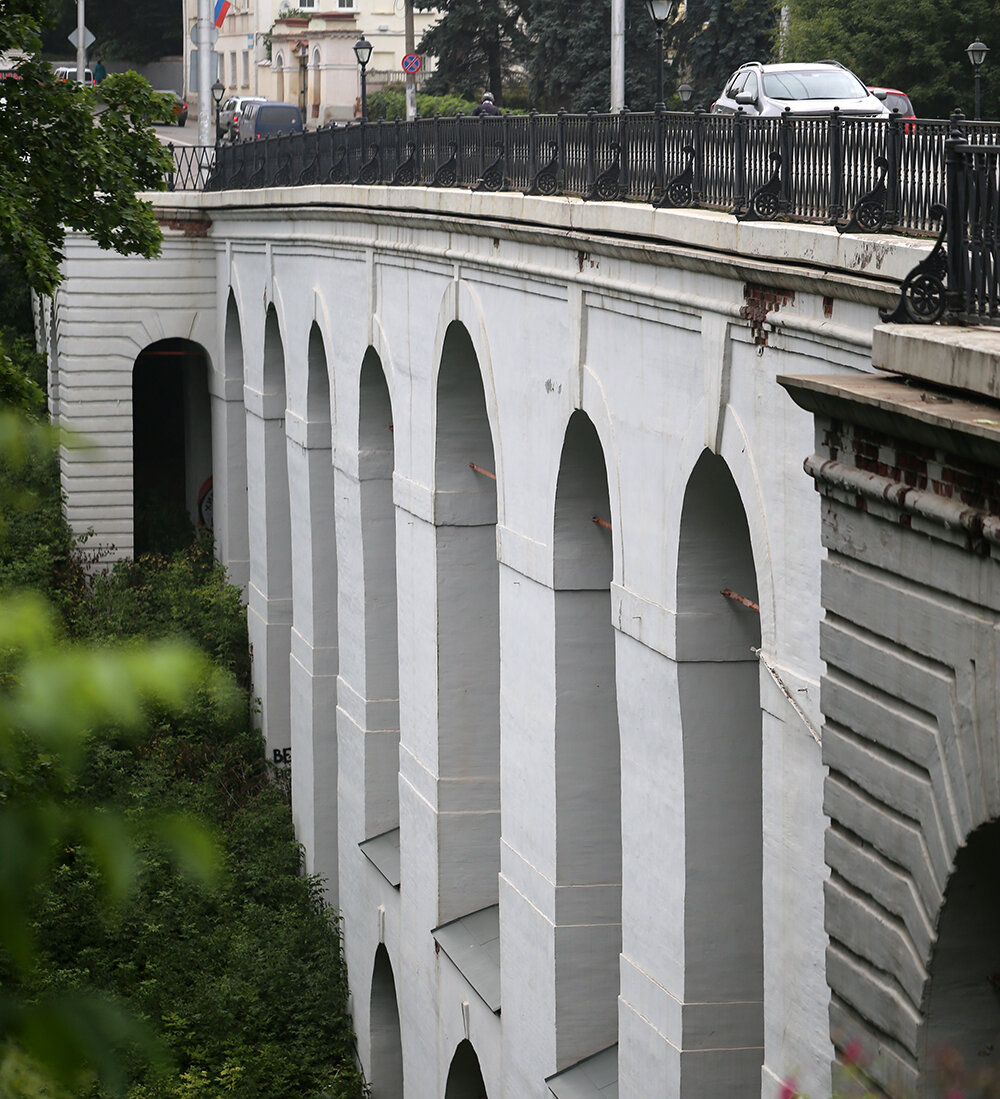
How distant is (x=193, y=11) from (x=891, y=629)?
71.6m

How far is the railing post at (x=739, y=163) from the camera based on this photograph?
1185 cm

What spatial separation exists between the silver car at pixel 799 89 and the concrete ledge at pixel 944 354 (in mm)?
13449

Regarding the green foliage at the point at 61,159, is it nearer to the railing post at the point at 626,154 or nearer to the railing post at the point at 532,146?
the railing post at the point at 532,146

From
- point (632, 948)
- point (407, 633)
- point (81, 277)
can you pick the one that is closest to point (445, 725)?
point (407, 633)

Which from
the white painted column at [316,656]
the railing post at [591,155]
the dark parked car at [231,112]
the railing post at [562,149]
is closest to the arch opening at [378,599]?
the white painted column at [316,656]

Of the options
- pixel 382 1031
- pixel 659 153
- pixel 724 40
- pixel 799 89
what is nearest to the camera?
pixel 659 153

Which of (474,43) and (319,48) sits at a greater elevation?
(319,48)

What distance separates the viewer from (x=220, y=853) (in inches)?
121

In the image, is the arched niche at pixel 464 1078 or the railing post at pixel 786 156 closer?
the railing post at pixel 786 156

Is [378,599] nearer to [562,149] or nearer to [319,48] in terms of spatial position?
[562,149]

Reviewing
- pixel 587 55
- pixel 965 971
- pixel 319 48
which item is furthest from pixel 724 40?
pixel 965 971

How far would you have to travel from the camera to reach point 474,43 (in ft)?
192

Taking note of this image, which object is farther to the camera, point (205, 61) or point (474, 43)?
point (474, 43)

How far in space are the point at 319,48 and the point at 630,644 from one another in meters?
61.7
